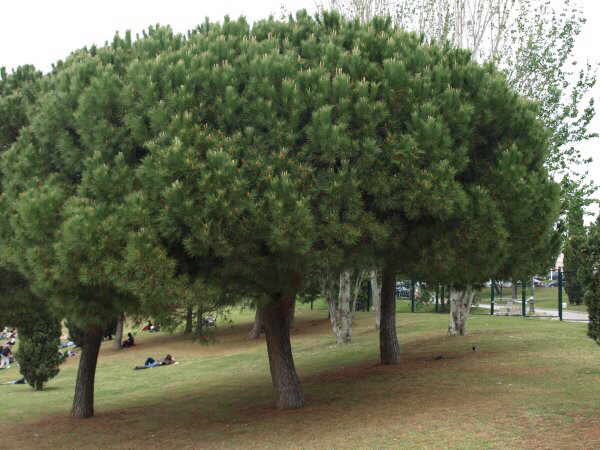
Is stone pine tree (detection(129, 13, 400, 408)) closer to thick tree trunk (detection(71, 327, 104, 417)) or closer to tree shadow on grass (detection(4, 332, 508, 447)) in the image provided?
tree shadow on grass (detection(4, 332, 508, 447))

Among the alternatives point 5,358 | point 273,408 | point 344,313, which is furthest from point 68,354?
point 273,408

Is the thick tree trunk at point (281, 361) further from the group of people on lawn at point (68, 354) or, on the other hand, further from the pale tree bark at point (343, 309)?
the pale tree bark at point (343, 309)

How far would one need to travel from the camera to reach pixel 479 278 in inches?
505

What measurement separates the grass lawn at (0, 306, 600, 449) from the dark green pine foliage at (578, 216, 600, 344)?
152 cm

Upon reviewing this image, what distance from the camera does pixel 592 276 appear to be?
28.6ft

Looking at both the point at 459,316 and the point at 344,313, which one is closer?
the point at 459,316

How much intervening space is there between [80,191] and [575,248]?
7928 mm

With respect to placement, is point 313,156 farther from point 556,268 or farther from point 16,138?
point 556,268

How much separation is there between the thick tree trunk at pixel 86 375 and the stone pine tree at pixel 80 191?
350 centimetres

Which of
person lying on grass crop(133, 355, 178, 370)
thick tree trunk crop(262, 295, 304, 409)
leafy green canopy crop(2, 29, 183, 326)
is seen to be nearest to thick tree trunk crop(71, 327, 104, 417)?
leafy green canopy crop(2, 29, 183, 326)

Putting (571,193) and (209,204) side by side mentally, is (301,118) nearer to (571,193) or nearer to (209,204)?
(209,204)

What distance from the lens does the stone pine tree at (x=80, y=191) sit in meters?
9.52

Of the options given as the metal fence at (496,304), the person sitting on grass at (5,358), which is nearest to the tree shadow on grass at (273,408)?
the metal fence at (496,304)

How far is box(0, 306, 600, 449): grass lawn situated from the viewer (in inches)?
374
